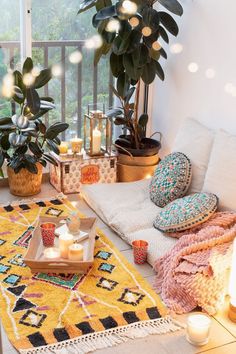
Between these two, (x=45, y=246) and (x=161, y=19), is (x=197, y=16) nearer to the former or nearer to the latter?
(x=161, y=19)

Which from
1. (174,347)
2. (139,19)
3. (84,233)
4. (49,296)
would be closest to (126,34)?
(139,19)

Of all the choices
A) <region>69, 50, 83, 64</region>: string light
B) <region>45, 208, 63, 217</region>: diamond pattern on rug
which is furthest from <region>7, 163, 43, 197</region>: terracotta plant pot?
<region>69, 50, 83, 64</region>: string light

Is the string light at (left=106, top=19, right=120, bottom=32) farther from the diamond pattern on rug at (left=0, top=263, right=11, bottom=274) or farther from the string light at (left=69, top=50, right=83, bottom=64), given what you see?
the diamond pattern on rug at (left=0, top=263, right=11, bottom=274)

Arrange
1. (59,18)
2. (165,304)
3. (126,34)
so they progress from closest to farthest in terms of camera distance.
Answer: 1. (165,304)
2. (126,34)
3. (59,18)

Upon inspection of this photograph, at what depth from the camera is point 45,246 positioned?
3045 millimetres

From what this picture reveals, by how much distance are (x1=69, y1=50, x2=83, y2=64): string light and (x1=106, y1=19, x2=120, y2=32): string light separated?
1.99 feet

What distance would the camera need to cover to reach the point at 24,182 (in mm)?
3850

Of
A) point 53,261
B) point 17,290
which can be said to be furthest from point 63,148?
point 17,290

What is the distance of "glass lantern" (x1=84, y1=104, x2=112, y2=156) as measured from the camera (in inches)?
156

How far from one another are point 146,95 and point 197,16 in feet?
2.74

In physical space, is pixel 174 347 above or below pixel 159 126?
below

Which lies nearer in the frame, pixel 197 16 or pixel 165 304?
pixel 165 304

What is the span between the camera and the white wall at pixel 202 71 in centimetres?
345

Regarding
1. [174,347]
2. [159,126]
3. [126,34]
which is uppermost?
[126,34]
